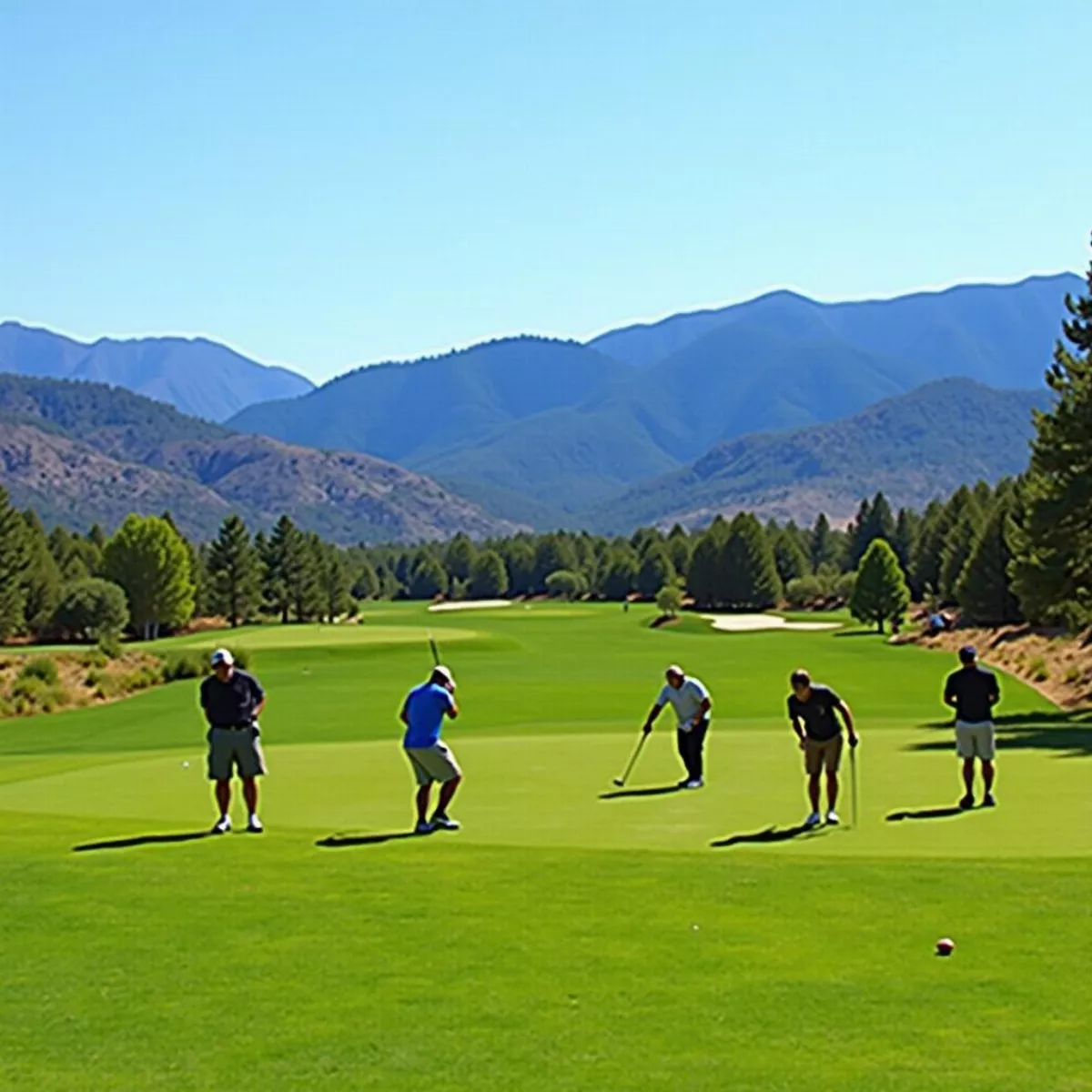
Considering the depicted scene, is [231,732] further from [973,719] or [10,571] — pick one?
[10,571]

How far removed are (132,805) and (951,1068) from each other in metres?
14.5

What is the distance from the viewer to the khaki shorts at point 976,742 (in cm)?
1886

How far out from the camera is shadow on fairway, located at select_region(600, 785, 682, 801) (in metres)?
20.4

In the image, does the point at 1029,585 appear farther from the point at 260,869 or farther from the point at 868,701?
the point at 260,869

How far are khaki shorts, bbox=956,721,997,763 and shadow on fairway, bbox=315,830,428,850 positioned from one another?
679 cm

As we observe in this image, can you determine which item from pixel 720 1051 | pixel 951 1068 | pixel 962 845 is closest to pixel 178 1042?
pixel 720 1051

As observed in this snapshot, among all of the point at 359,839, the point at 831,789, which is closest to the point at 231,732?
the point at 359,839

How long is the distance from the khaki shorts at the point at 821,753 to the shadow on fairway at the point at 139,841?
6.90 meters

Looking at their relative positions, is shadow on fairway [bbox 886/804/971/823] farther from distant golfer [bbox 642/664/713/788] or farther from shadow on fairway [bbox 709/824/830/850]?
distant golfer [bbox 642/664/713/788]

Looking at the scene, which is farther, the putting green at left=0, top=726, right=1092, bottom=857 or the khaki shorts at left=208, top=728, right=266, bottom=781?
the khaki shorts at left=208, top=728, right=266, bottom=781

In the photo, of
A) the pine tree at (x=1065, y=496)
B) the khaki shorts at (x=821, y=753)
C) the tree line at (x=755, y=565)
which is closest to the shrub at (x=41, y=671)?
the tree line at (x=755, y=565)

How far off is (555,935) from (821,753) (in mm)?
6612

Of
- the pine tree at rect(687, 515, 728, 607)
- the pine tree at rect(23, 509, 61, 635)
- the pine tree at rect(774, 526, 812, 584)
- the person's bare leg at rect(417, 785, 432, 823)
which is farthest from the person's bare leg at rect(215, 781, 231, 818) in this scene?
the pine tree at rect(774, 526, 812, 584)

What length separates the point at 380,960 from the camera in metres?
11.3
